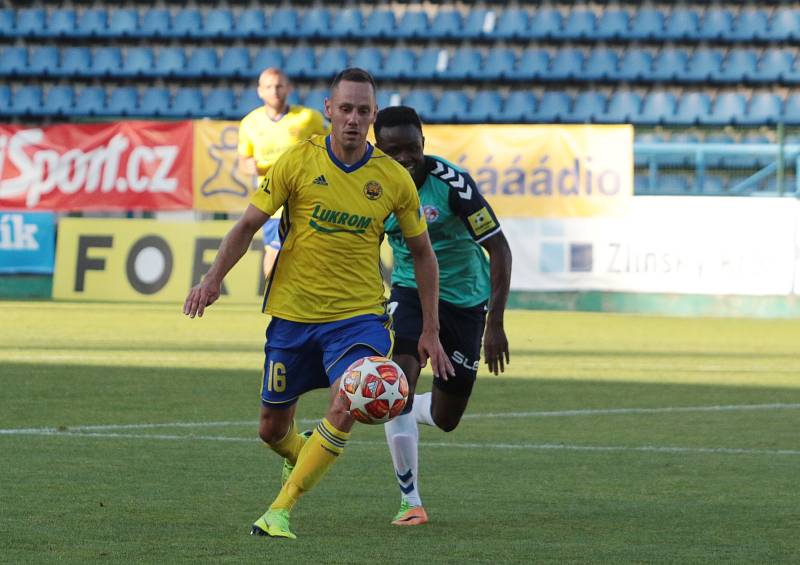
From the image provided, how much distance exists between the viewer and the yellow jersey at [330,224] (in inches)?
230

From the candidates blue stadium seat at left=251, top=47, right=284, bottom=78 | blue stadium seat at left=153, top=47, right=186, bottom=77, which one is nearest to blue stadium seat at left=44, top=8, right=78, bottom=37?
blue stadium seat at left=153, top=47, right=186, bottom=77

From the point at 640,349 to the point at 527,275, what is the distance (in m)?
5.02

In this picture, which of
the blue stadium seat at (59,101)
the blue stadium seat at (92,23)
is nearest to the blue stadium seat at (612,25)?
the blue stadium seat at (92,23)

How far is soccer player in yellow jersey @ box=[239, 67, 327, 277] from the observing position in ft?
→ 48.3

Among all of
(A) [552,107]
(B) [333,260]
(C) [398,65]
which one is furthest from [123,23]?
(B) [333,260]

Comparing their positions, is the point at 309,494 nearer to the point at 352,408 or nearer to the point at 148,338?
the point at 352,408

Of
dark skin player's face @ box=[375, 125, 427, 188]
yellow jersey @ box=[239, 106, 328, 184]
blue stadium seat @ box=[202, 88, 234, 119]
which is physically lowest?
dark skin player's face @ box=[375, 125, 427, 188]

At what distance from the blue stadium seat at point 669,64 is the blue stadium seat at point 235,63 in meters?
7.30

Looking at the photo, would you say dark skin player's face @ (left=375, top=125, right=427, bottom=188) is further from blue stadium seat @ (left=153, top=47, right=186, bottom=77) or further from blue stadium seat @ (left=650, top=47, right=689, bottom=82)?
blue stadium seat @ (left=153, top=47, right=186, bottom=77)

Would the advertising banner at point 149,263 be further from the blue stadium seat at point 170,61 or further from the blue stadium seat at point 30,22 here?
the blue stadium seat at point 30,22

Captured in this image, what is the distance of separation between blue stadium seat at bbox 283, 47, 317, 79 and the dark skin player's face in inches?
863

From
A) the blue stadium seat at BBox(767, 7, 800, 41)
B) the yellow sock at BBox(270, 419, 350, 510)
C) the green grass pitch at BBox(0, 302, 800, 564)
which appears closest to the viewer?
the green grass pitch at BBox(0, 302, 800, 564)

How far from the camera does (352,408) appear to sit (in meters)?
5.61

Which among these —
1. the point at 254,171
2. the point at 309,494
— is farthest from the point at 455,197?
the point at 254,171
